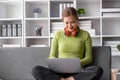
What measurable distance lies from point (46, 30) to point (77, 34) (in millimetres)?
1510

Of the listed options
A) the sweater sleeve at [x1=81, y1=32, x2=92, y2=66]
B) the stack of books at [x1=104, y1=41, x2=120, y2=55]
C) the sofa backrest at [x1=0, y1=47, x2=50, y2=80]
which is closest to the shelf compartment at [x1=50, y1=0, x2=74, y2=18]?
the stack of books at [x1=104, y1=41, x2=120, y2=55]

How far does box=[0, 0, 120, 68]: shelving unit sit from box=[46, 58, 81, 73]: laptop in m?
1.50

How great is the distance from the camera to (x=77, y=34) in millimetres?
2615

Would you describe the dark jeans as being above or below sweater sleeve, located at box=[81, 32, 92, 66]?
below

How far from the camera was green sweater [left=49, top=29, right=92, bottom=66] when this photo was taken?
2.55 m

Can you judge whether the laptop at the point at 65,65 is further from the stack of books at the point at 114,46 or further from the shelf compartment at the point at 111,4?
the shelf compartment at the point at 111,4

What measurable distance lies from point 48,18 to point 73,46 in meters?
1.35

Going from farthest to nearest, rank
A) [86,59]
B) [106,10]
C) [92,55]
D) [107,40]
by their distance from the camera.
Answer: [107,40] < [106,10] < [92,55] < [86,59]

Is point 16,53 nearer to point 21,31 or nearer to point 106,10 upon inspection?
point 21,31

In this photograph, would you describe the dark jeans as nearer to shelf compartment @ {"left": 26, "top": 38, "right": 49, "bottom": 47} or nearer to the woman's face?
the woman's face

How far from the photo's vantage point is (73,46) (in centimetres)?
257

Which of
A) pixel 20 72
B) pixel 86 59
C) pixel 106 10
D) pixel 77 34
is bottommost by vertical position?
pixel 20 72

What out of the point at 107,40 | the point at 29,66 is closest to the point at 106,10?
the point at 107,40

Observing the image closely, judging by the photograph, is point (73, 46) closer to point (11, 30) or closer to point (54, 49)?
point (54, 49)
